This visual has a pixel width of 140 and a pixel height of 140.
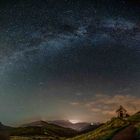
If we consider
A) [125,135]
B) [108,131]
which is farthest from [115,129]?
[125,135]

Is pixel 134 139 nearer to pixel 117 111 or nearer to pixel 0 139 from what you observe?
pixel 0 139

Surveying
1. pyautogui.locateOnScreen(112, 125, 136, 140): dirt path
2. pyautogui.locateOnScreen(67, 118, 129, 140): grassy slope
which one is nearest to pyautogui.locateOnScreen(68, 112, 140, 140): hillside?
pyautogui.locateOnScreen(67, 118, 129, 140): grassy slope

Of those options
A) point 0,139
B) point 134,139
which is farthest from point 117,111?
point 0,139

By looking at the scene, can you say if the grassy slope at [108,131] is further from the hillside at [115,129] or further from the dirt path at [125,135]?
the dirt path at [125,135]

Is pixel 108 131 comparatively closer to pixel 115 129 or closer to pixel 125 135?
pixel 115 129

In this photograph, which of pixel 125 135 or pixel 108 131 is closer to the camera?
pixel 125 135

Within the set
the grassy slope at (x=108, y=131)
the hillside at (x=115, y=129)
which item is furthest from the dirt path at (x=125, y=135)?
the grassy slope at (x=108, y=131)

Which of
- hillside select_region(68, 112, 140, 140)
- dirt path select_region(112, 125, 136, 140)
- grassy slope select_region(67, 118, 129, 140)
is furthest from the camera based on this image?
grassy slope select_region(67, 118, 129, 140)

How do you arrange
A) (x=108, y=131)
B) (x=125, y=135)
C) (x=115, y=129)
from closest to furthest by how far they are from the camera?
1. (x=125, y=135)
2. (x=115, y=129)
3. (x=108, y=131)

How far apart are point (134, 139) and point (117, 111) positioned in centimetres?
12338

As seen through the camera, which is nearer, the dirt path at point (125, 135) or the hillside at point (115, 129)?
the dirt path at point (125, 135)

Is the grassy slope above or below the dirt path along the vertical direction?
above

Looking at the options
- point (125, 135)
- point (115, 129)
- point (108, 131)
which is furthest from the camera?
point (108, 131)

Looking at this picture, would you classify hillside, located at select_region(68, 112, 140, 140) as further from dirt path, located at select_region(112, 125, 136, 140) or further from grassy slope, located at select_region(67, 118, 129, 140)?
dirt path, located at select_region(112, 125, 136, 140)
